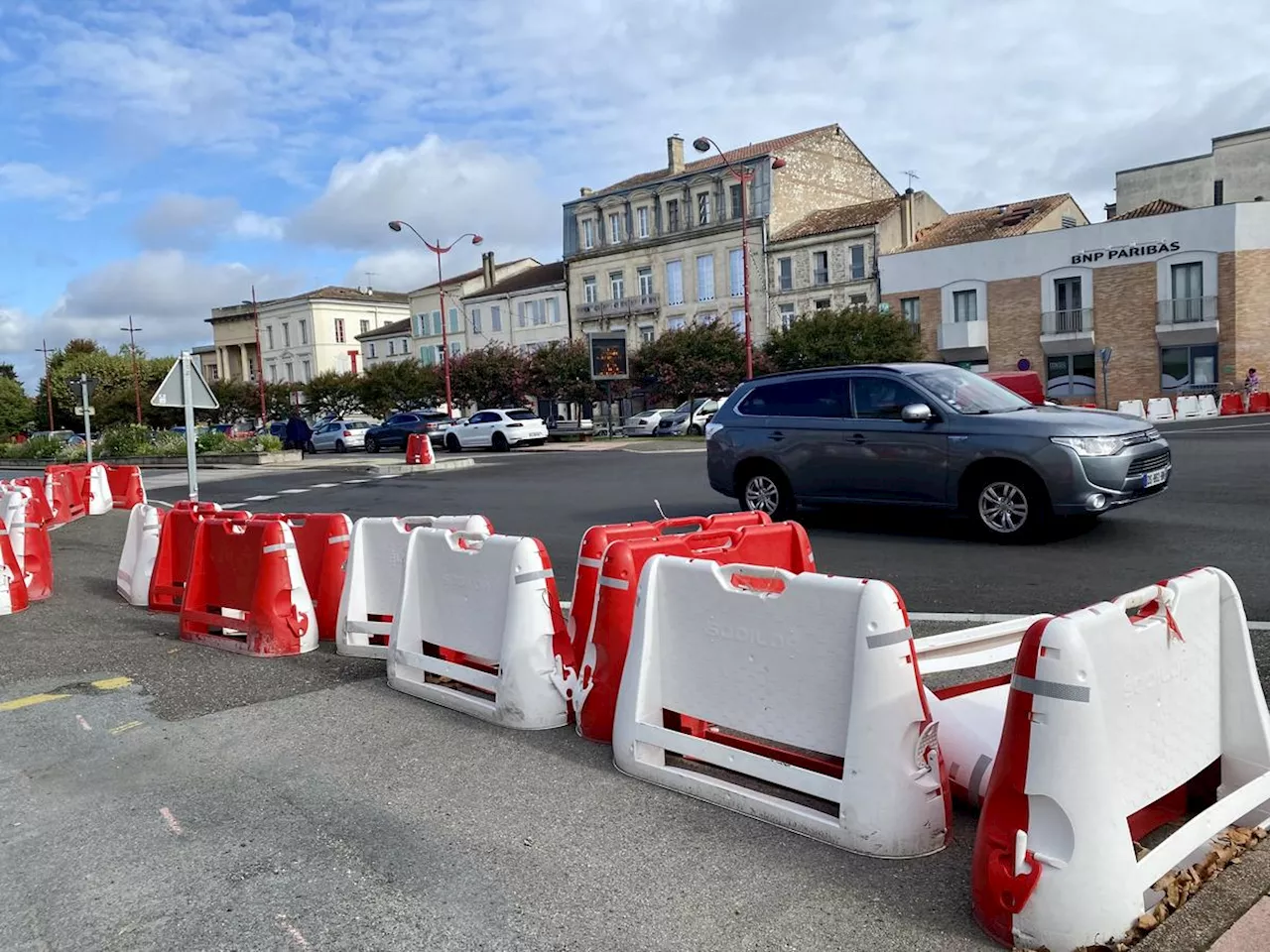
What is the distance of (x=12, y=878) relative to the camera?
3.38 m

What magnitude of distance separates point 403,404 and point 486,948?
56.6 m

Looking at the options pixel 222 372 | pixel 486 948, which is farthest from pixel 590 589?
pixel 222 372

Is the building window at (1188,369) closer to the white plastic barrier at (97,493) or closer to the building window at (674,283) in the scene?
the building window at (674,283)

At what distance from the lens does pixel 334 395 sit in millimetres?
61500

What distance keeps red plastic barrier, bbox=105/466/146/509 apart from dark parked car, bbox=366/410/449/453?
22.1m

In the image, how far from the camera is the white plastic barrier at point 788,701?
3.26 metres

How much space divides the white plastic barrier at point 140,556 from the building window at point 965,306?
45.9m

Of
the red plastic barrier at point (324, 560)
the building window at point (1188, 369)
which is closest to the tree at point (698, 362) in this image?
the building window at point (1188, 369)

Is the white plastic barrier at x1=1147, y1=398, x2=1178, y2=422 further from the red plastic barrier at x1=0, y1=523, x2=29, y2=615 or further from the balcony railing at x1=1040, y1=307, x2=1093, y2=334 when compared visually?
the red plastic barrier at x1=0, y1=523, x2=29, y2=615

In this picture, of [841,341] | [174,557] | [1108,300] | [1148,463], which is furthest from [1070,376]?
[174,557]

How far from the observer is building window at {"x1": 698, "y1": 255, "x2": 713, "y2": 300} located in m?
58.0

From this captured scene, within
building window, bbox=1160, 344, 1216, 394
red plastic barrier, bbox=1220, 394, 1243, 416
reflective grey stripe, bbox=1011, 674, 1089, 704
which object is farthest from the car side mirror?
building window, bbox=1160, 344, 1216, 394

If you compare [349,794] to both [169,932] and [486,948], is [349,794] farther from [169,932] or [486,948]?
[486,948]

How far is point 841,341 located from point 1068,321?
1310cm
